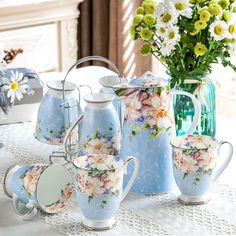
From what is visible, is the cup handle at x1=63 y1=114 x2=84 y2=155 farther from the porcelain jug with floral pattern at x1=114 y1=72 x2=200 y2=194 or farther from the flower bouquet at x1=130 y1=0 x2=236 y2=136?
the flower bouquet at x1=130 y1=0 x2=236 y2=136

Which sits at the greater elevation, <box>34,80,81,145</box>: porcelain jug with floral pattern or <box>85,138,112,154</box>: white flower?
<box>34,80,81,145</box>: porcelain jug with floral pattern

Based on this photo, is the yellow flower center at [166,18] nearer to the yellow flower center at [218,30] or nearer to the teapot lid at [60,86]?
the yellow flower center at [218,30]

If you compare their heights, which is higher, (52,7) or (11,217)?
(52,7)

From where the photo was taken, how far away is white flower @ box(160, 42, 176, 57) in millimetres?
1816

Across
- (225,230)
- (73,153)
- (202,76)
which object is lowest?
(225,230)

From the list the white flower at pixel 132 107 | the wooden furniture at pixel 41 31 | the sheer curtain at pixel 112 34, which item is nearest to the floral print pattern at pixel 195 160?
the white flower at pixel 132 107

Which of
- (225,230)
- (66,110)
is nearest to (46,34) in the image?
(66,110)

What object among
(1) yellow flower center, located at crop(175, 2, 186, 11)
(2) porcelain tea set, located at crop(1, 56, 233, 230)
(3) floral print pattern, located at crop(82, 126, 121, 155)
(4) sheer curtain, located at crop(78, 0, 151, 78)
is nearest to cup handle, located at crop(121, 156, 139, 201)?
(2) porcelain tea set, located at crop(1, 56, 233, 230)

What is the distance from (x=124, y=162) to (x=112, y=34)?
215 cm

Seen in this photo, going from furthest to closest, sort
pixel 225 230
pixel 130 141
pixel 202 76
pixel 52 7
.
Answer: pixel 52 7
pixel 202 76
pixel 130 141
pixel 225 230

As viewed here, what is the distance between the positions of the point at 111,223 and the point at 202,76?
47cm

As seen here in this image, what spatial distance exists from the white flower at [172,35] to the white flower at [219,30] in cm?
8

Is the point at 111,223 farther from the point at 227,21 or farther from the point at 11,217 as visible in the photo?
the point at 227,21

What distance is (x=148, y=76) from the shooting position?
181 cm
